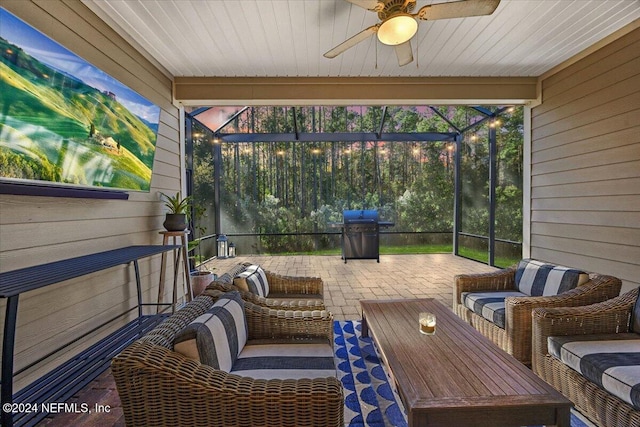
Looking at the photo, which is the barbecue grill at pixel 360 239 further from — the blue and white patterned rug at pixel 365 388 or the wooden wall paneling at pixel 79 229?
the wooden wall paneling at pixel 79 229

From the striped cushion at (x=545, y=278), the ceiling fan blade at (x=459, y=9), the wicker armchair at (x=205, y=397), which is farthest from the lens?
the striped cushion at (x=545, y=278)

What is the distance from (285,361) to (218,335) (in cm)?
39

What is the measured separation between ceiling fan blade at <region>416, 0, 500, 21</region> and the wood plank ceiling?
64 cm

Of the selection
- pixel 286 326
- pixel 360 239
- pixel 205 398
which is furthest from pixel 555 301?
pixel 360 239

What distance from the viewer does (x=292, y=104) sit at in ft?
13.8

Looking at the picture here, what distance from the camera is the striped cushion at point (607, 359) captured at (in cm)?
150

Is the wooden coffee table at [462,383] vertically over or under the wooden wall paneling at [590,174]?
under

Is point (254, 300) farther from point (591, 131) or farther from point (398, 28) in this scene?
point (591, 131)

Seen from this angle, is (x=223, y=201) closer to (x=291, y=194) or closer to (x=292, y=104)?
(x=291, y=194)

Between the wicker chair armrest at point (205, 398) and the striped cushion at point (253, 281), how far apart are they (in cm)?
112

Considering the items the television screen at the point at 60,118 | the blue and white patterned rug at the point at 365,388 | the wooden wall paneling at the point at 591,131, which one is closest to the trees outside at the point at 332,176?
the wooden wall paneling at the point at 591,131

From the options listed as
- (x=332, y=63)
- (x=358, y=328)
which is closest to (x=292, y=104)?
(x=332, y=63)

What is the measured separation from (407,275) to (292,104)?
3.33m

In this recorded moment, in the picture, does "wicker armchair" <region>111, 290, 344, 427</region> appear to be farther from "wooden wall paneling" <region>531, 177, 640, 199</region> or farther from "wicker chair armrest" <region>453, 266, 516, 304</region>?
"wooden wall paneling" <region>531, 177, 640, 199</region>
